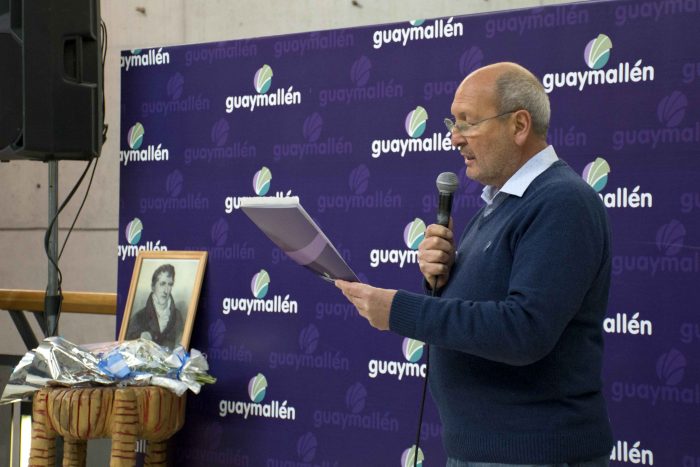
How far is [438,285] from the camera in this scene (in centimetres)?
208

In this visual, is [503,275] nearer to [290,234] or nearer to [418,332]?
[418,332]

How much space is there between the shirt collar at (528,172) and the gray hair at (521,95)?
0.19 ft

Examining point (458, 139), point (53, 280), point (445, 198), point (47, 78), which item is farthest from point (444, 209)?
point (53, 280)

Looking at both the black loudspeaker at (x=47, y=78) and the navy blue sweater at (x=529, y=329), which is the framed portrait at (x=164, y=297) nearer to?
the black loudspeaker at (x=47, y=78)

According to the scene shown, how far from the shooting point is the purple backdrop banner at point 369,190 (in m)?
2.98

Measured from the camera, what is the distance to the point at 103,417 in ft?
11.3

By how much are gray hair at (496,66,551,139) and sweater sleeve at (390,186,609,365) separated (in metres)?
0.23

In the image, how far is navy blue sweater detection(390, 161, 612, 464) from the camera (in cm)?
178

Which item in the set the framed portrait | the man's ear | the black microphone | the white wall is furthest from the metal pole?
the man's ear

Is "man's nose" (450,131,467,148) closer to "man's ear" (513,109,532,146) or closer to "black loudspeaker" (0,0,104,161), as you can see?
"man's ear" (513,109,532,146)

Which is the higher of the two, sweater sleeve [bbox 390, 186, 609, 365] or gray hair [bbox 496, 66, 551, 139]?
gray hair [bbox 496, 66, 551, 139]

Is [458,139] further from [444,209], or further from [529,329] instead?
[529,329]

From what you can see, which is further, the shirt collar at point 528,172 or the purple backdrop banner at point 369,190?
the purple backdrop banner at point 369,190

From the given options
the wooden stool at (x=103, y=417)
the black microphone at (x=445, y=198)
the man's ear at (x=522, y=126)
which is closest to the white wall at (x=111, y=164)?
the wooden stool at (x=103, y=417)
